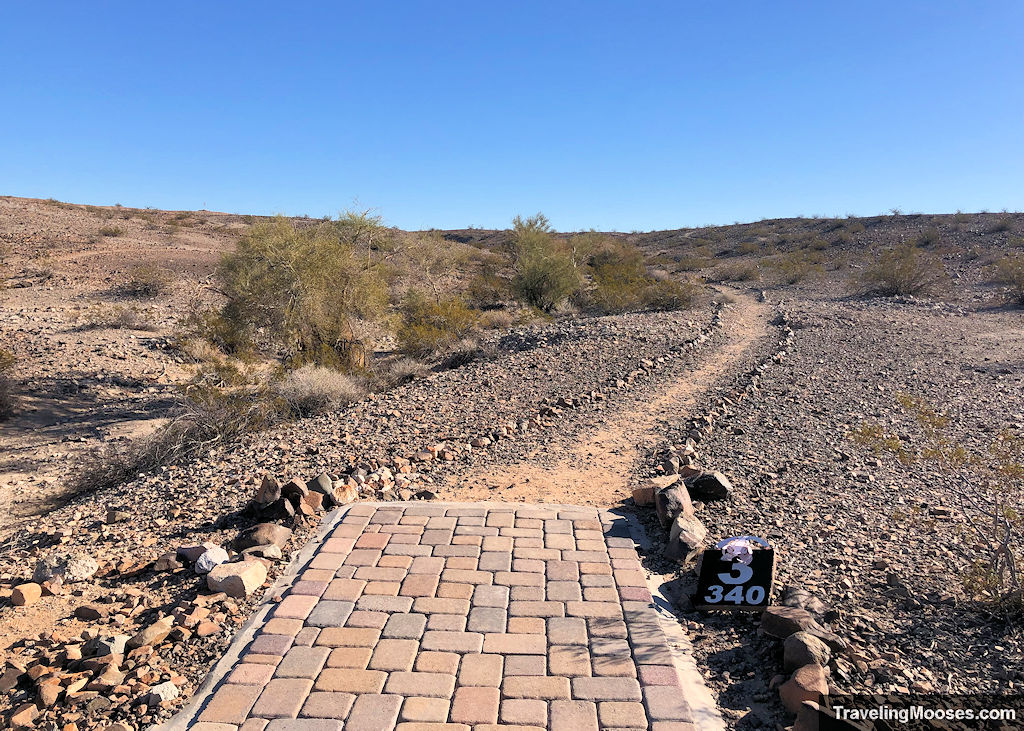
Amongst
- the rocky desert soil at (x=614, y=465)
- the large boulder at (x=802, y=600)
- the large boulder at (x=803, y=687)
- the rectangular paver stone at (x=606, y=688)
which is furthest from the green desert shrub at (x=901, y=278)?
the rectangular paver stone at (x=606, y=688)

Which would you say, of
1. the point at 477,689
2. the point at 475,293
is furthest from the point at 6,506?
the point at 475,293

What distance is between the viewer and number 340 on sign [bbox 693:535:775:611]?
13.2 ft

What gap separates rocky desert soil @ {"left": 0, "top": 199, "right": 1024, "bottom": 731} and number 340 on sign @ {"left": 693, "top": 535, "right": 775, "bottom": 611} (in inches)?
4.5

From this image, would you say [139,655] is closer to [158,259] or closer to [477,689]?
[477,689]

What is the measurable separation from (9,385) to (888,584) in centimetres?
1430

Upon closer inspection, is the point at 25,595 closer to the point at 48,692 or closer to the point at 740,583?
the point at 48,692

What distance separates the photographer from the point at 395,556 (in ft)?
15.7

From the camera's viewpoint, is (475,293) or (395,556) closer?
(395,556)

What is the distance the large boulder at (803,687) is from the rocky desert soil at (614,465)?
90 mm

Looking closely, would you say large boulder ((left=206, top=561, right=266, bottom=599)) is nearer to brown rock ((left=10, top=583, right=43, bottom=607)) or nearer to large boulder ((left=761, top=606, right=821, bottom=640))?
brown rock ((left=10, top=583, right=43, bottom=607))

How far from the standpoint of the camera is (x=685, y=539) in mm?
4809

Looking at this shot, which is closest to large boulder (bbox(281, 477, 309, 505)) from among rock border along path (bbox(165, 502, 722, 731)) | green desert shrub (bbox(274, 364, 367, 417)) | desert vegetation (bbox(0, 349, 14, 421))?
rock border along path (bbox(165, 502, 722, 731))

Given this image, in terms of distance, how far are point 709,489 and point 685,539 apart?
1.05 metres

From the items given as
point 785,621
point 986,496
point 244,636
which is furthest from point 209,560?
point 986,496
